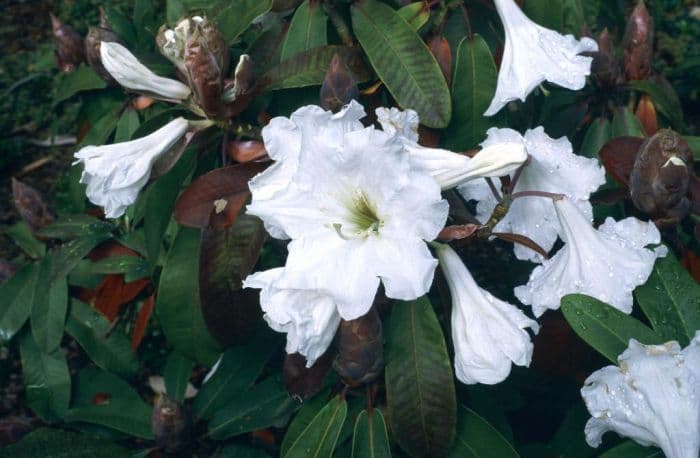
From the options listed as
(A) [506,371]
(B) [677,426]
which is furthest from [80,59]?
(B) [677,426]

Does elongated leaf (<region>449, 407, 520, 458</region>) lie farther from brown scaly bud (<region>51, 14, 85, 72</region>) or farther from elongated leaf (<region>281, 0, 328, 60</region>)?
brown scaly bud (<region>51, 14, 85, 72</region>)

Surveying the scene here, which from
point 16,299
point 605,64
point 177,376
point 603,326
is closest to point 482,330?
point 603,326

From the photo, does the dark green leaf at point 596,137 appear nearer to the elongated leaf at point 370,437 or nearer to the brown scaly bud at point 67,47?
the elongated leaf at point 370,437

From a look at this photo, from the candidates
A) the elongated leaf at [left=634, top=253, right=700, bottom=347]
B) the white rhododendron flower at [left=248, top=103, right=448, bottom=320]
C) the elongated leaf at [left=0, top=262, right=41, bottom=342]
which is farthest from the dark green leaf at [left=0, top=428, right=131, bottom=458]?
the elongated leaf at [left=634, top=253, right=700, bottom=347]

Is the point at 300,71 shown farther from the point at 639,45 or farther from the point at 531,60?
the point at 639,45

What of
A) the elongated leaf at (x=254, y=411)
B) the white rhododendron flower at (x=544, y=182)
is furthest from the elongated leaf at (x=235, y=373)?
the white rhododendron flower at (x=544, y=182)
